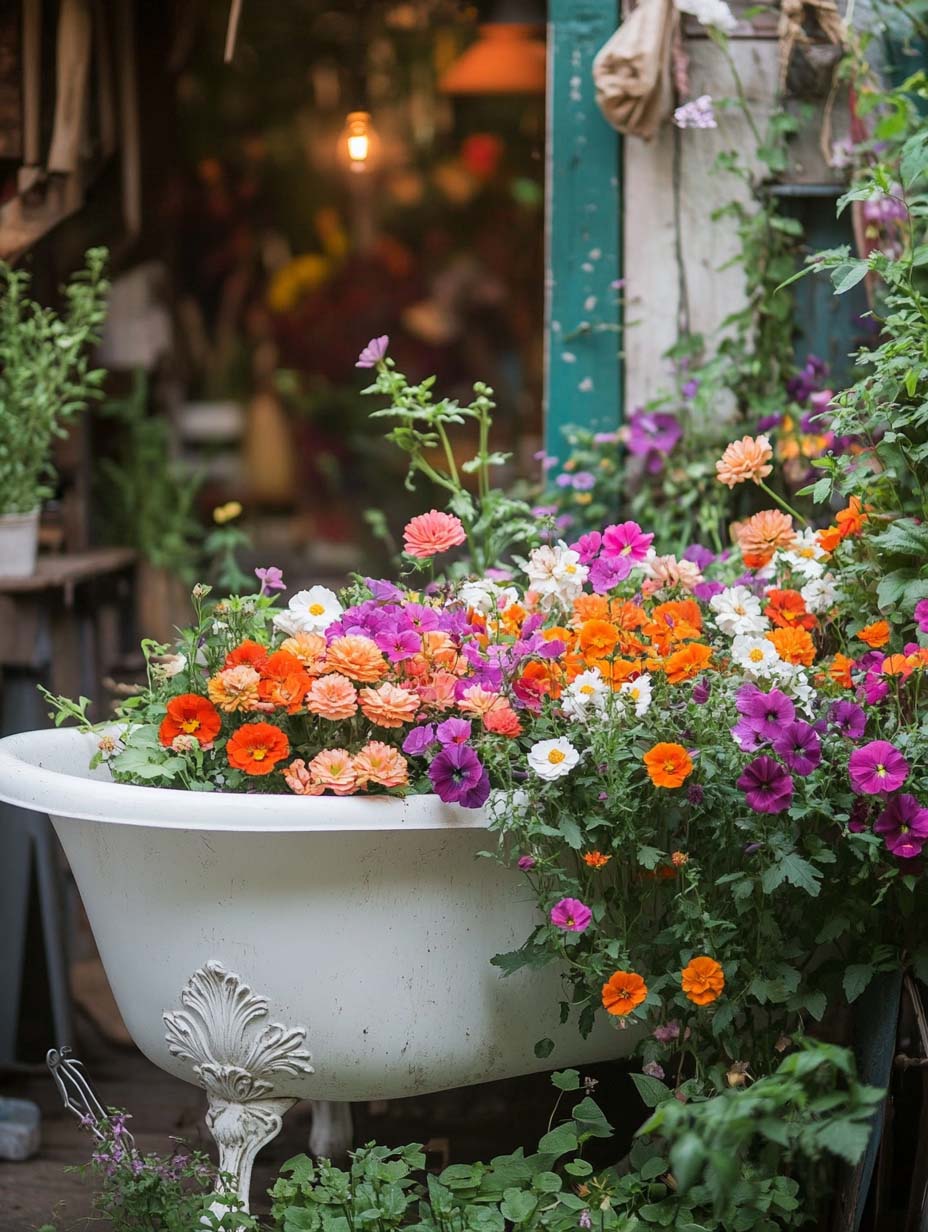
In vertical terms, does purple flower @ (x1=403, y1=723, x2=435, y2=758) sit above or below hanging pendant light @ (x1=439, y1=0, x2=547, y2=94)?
below

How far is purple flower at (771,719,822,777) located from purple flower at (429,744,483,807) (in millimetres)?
347

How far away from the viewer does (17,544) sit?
276 cm

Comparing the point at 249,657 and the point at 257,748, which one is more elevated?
the point at 249,657

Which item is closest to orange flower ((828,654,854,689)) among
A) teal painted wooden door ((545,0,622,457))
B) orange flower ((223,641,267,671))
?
orange flower ((223,641,267,671))

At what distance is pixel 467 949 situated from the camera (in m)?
1.79

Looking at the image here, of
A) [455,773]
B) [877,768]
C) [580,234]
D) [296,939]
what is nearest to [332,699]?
[455,773]

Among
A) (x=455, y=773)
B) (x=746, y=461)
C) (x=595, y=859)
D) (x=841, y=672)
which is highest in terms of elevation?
(x=746, y=461)

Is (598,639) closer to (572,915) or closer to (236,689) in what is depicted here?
(572,915)

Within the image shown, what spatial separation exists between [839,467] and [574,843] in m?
0.63

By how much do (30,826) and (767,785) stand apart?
1.59 meters

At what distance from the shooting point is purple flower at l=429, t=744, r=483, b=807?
5.44 feet

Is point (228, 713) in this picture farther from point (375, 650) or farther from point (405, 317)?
point (405, 317)

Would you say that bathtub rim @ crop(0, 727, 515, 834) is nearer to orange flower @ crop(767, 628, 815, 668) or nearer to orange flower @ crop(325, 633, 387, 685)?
orange flower @ crop(325, 633, 387, 685)

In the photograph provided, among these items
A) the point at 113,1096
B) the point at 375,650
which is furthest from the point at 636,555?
the point at 113,1096
